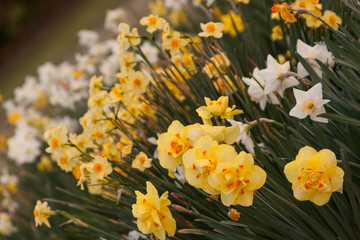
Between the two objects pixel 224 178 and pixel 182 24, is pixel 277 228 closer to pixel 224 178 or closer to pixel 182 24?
pixel 224 178

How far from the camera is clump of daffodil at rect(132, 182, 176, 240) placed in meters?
1.03

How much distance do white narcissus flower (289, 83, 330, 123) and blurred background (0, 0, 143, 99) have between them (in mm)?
6476

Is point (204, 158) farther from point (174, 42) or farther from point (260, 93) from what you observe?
point (174, 42)

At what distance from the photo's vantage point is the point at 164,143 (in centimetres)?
100

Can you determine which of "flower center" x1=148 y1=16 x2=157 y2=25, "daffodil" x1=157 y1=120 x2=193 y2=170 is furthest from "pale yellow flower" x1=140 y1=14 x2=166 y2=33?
"daffodil" x1=157 y1=120 x2=193 y2=170

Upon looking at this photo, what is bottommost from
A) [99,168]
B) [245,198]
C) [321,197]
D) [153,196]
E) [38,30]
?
[321,197]

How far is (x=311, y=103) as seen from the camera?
42.5 inches

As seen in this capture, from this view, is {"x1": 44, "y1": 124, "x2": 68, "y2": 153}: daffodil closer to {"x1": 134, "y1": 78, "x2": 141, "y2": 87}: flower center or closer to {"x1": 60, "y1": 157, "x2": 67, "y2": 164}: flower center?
{"x1": 60, "y1": 157, "x2": 67, "y2": 164}: flower center

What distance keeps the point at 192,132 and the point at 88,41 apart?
2.74m

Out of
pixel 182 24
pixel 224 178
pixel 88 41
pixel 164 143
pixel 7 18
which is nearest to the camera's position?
pixel 224 178

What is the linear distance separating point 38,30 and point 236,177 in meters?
→ 9.72

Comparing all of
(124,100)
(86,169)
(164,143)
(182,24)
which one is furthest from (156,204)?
(182,24)

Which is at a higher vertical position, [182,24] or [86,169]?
[182,24]

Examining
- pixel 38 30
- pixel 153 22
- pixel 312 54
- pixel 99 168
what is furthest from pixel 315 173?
pixel 38 30
